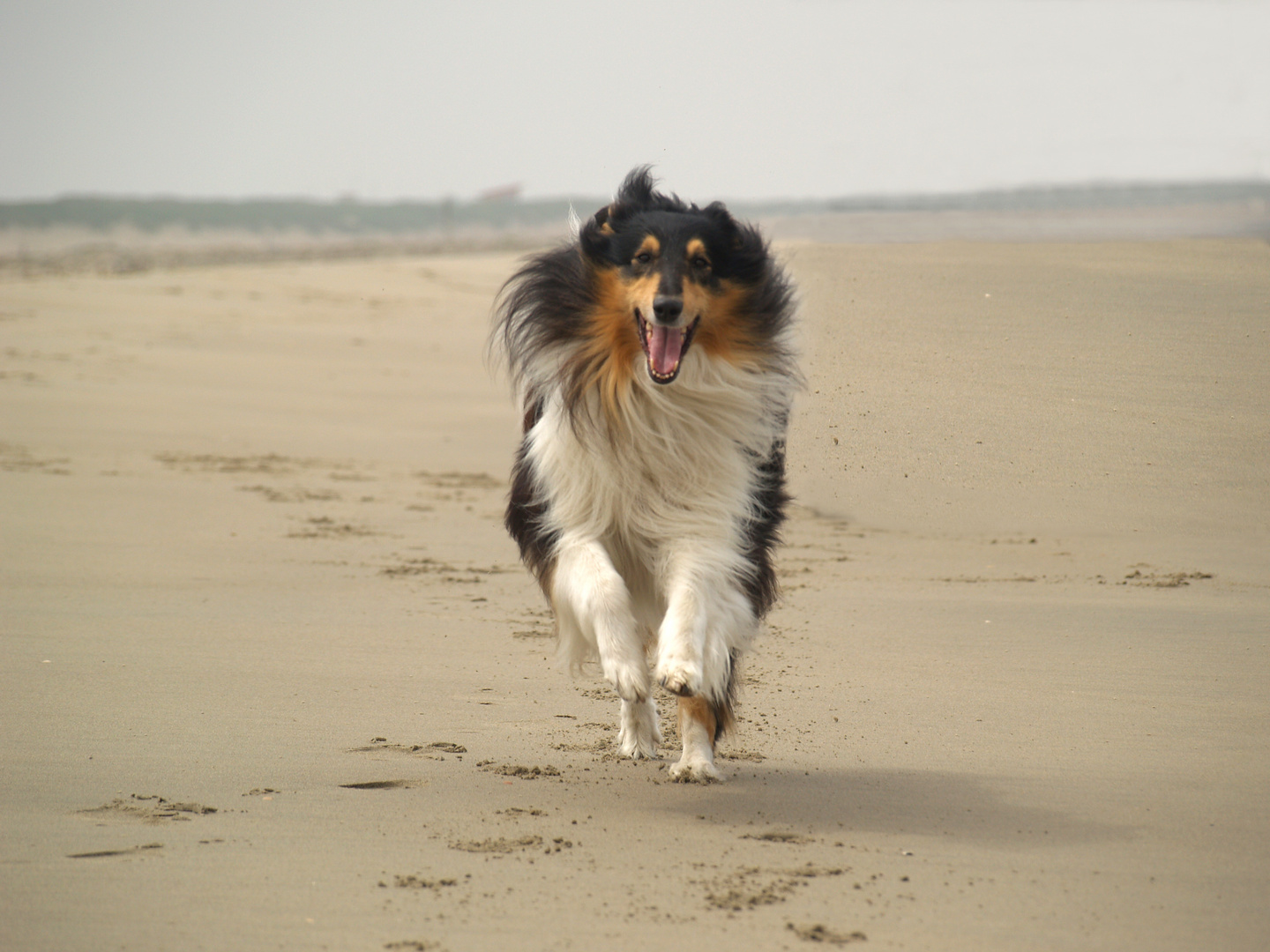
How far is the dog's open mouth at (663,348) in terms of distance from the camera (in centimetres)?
413

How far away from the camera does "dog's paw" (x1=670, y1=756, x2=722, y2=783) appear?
4.03m

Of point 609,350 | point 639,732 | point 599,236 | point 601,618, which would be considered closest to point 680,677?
point 601,618

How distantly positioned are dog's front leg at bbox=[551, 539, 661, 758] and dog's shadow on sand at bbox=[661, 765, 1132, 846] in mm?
380

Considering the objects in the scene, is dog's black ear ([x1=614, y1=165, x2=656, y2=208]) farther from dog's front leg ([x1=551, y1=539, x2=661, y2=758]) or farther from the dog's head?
dog's front leg ([x1=551, y1=539, x2=661, y2=758])

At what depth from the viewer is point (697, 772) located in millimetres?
4039

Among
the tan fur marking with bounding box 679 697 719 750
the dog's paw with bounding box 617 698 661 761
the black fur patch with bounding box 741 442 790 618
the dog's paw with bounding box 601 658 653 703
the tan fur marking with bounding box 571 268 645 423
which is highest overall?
the tan fur marking with bounding box 571 268 645 423

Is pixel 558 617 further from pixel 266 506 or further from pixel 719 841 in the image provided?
pixel 266 506

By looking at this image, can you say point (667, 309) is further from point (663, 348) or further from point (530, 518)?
point (530, 518)

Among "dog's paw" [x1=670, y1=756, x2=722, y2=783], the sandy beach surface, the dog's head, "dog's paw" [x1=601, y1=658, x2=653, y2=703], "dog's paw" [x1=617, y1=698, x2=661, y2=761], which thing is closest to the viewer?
the sandy beach surface

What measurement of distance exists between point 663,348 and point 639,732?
4.10 feet

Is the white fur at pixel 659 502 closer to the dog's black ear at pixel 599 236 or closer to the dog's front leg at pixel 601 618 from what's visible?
the dog's front leg at pixel 601 618

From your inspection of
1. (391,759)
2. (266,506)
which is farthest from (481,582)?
(391,759)

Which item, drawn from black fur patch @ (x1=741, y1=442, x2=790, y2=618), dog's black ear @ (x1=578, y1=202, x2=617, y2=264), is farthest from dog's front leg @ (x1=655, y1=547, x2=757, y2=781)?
dog's black ear @ (x1=578, y1=202, x2=617, y2=264)

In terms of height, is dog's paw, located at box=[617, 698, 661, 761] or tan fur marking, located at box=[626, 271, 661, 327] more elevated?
tan fur marking, located at box=[626, 271, 661, 327]
